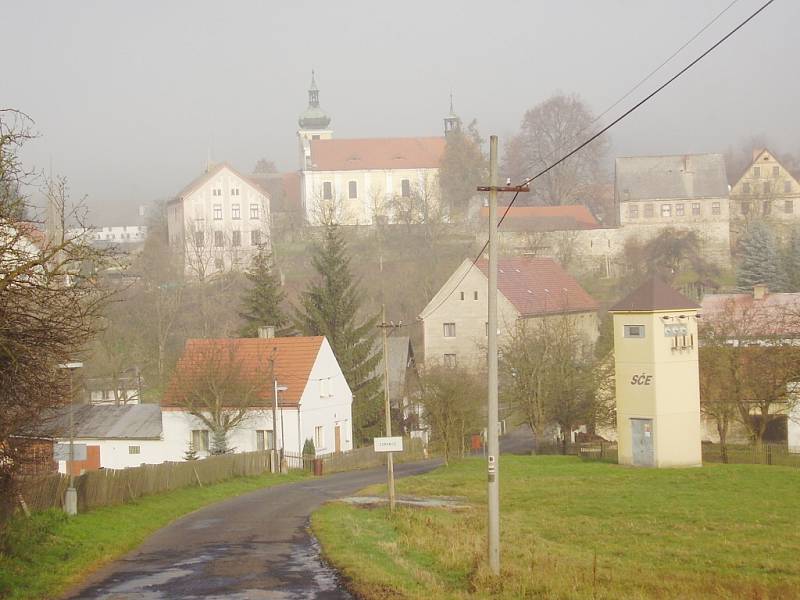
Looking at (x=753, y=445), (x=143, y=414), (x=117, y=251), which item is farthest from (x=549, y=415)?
(x=117, y=251)

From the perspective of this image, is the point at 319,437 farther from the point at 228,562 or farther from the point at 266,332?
the point at 228,562

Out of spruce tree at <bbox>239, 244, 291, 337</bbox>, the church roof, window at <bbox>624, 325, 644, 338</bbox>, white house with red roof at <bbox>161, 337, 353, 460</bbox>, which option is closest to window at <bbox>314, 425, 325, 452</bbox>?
white house with red roof at <bbox>161, 337, 353, 460</bbox>

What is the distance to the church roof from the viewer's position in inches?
1419

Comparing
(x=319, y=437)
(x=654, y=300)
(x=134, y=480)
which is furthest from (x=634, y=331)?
(x=134, y=480)

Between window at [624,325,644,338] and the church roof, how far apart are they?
22.3 inches

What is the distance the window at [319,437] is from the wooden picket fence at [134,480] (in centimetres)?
449

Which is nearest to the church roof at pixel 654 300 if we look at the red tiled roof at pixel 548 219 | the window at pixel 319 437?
the window at pixel 319 437

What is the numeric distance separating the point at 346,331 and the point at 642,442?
18.7m

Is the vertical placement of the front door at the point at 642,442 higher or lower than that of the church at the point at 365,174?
lower

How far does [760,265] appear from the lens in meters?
73.8

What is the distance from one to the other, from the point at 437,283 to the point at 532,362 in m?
32.5

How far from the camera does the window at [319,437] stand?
43656mm

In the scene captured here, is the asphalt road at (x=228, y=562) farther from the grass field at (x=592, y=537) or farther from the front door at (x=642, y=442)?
the front door at (x=642, y=442)

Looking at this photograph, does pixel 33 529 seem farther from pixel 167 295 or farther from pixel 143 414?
pixel 167 295
